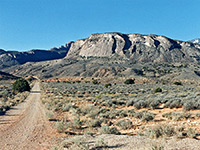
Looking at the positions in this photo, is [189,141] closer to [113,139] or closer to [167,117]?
[113,139]

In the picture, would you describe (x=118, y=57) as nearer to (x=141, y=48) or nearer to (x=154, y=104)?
(x=141, y=48)

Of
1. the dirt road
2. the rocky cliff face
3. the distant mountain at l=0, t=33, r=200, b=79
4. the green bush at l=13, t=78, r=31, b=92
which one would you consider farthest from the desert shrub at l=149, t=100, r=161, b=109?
the rocky cliff face

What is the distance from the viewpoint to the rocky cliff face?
475ft

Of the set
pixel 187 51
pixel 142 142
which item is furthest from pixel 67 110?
pixel 187 51

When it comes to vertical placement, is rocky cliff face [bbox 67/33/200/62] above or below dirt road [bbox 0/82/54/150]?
above

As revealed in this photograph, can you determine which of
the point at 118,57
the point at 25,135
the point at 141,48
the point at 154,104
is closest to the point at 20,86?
the point at 25,135

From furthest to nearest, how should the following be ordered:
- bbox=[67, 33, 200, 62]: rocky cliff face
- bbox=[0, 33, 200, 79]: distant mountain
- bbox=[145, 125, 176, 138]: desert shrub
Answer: bbox=[67, 33, 200, 62]: rocky cliff face, bbox=[0, 33, 200, 79]: distant mountain, bbox=[145, 125, 176, 138]: desert shrub

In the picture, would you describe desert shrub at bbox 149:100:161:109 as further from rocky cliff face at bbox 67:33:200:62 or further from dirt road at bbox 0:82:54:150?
rocky cliff face at bbox 67:33:200:62

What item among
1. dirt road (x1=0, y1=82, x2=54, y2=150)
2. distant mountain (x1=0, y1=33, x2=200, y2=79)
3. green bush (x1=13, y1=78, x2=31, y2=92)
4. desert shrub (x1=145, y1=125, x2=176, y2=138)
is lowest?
dirt road (x1=0, y1=82, x2=54, y2=150)

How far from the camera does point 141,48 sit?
15925 centimetres

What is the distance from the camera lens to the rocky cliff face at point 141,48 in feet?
475

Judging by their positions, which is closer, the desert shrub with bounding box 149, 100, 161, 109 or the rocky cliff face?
the desert shrub with bounding box 149, 100, 161, 109

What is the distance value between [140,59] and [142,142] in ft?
461

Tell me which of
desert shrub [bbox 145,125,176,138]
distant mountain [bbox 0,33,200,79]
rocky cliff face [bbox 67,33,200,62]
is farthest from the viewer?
rocky cliff face [bbox 67,33,200,62]
